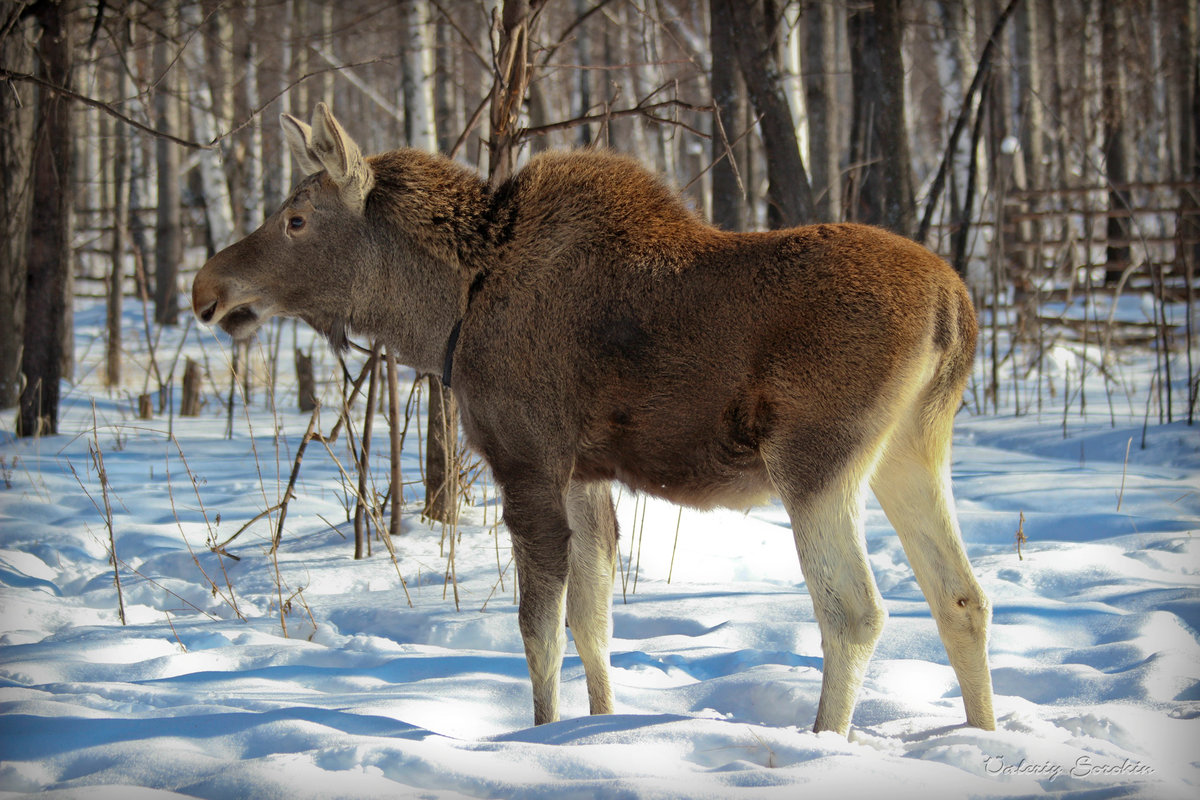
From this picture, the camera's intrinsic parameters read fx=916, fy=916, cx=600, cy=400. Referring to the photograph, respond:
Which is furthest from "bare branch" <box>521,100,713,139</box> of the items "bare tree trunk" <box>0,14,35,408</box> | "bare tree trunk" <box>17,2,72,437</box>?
"bare tree trunk" <box>0,14,35,408</box>

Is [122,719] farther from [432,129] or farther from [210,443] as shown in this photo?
[432,129]

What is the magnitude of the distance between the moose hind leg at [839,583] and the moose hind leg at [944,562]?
1.30 ft

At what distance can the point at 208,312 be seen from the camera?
12.1ft

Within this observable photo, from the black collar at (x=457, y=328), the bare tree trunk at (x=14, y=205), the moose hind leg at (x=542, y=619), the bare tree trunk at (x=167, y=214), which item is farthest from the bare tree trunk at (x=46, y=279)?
the bare tree trunk at (x=167, y=214)

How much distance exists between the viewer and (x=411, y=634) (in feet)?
15.3

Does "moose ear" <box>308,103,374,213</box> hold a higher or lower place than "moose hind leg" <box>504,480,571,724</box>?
higher

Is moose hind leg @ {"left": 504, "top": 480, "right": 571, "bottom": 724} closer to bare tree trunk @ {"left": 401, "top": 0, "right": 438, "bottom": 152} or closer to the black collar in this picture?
the black collar

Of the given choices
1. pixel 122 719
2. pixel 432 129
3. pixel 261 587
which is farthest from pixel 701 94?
pixel 122 719

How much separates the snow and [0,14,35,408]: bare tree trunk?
2814mm

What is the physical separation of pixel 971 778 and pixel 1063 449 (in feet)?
21.0

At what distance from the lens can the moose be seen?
3059mm

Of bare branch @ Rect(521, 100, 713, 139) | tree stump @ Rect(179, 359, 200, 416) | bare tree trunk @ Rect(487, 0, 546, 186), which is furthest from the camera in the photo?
tree stump @ Rect(179, 359, 200, 416)

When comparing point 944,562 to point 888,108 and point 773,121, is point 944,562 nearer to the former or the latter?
point 773,121
